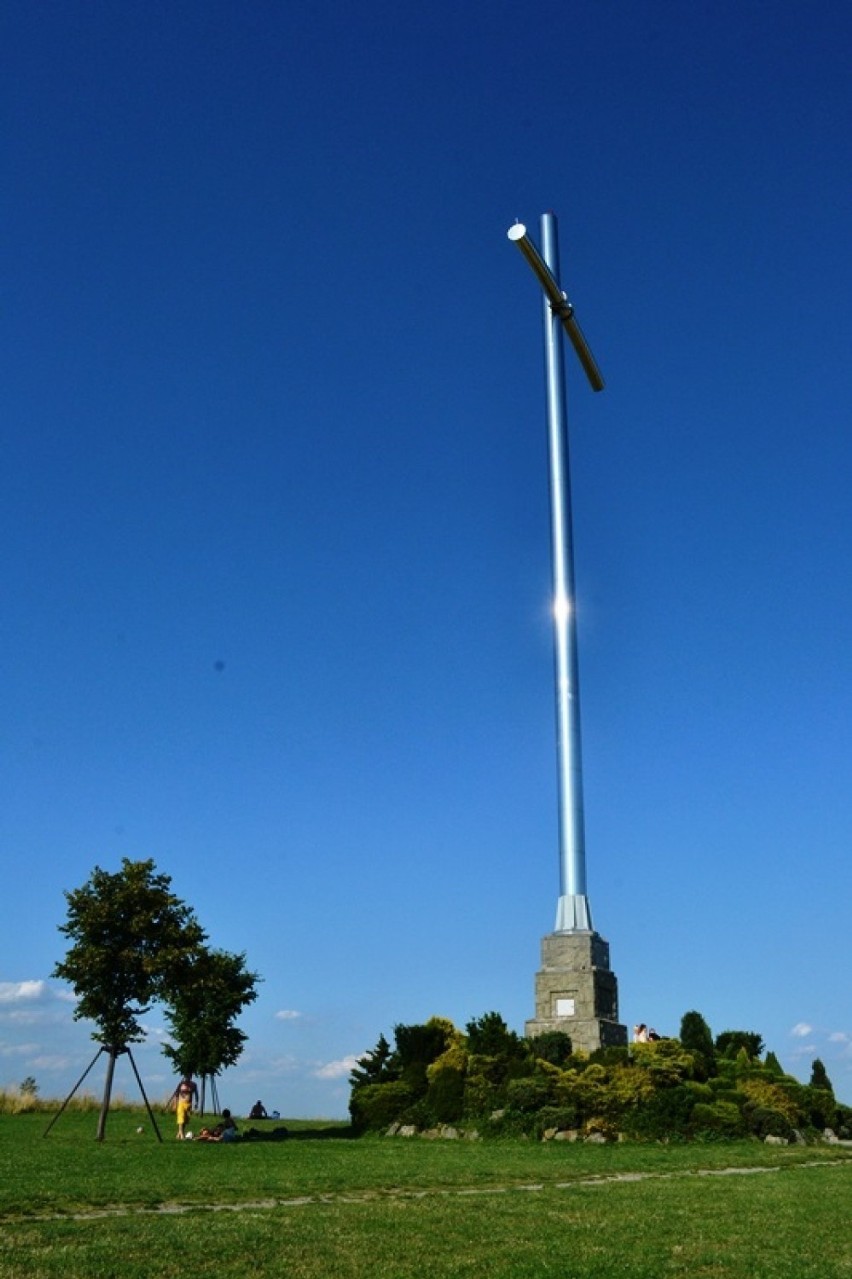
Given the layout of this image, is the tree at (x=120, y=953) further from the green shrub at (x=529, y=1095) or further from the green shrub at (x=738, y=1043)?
the green shrub at (x=738, y=1043)

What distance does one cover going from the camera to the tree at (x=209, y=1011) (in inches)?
1260

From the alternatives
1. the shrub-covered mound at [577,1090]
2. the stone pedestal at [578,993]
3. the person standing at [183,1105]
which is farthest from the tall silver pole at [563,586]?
the person standing at [183,1105]

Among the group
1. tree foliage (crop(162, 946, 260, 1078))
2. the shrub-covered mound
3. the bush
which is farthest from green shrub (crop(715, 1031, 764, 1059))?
tree foliage (crop(162, 946, 260, 1078))

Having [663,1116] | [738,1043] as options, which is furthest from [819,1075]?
[663,1116]

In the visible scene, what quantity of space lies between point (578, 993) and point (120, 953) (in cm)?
1465

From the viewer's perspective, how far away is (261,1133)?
32.3 metres

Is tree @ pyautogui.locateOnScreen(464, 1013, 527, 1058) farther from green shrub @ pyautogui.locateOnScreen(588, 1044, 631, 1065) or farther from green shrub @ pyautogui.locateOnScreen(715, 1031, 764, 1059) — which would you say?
green shrub @ pyautogui.locateOnScreen(715, 1031, 764, 1059)

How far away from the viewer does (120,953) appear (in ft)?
102

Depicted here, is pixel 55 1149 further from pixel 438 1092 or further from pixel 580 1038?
pixel 580 1038

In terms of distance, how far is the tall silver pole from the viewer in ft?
127

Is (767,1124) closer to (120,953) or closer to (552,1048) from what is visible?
(552,1048)

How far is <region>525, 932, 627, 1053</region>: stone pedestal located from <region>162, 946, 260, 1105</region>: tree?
379 inches

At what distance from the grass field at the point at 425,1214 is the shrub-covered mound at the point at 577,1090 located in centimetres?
365

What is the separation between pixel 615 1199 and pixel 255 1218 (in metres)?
5.17
